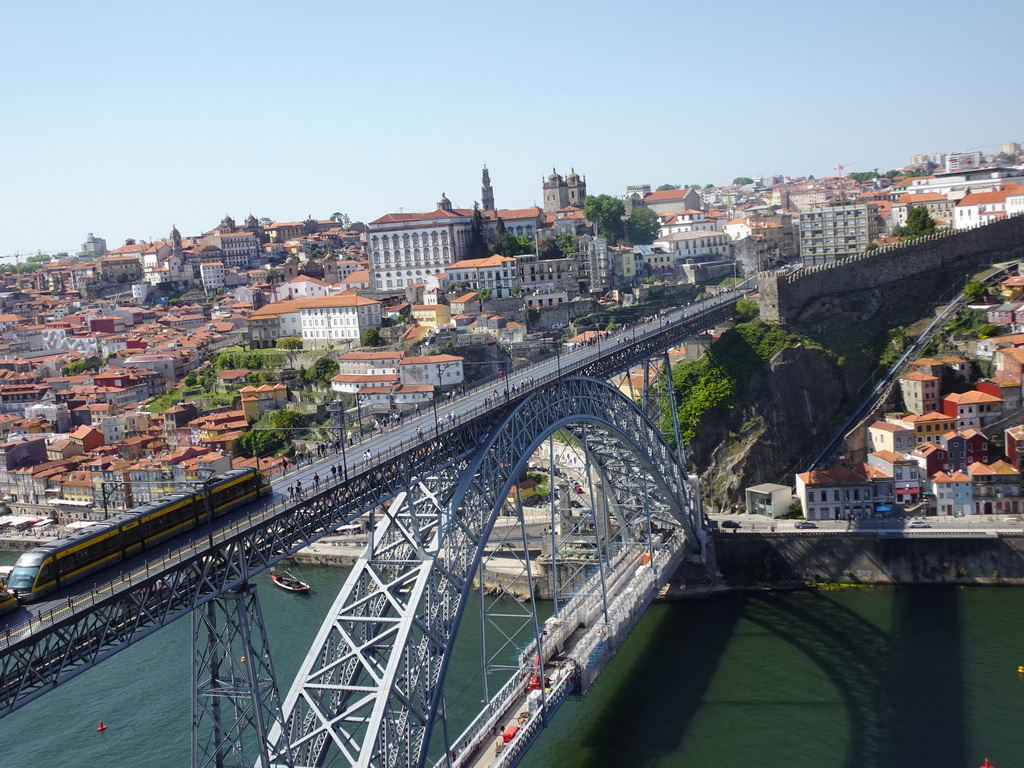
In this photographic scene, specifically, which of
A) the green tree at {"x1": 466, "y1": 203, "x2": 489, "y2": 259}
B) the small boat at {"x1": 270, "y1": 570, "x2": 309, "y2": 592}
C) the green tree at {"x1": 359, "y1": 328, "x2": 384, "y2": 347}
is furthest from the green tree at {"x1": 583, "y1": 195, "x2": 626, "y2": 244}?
the small boat at {"x1": 270, "y1": 570, "x2": 309, "y2": 592}

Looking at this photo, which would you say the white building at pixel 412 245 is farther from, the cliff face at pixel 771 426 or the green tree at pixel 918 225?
the cliff face at pixel 771 426

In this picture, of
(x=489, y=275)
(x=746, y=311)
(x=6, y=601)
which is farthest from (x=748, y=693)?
(x=489, y=275)

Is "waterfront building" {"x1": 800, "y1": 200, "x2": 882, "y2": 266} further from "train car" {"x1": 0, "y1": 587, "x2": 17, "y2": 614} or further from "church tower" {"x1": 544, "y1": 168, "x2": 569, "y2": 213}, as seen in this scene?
"train car" {"x1": 0, "y1": 587, "x2": 17, "y2": 614}

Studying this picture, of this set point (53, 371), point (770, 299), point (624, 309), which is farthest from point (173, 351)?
point (770, 299)

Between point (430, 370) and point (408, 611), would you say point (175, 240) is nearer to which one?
point (430, 370)

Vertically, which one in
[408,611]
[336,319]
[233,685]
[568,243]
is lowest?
[233,685]
